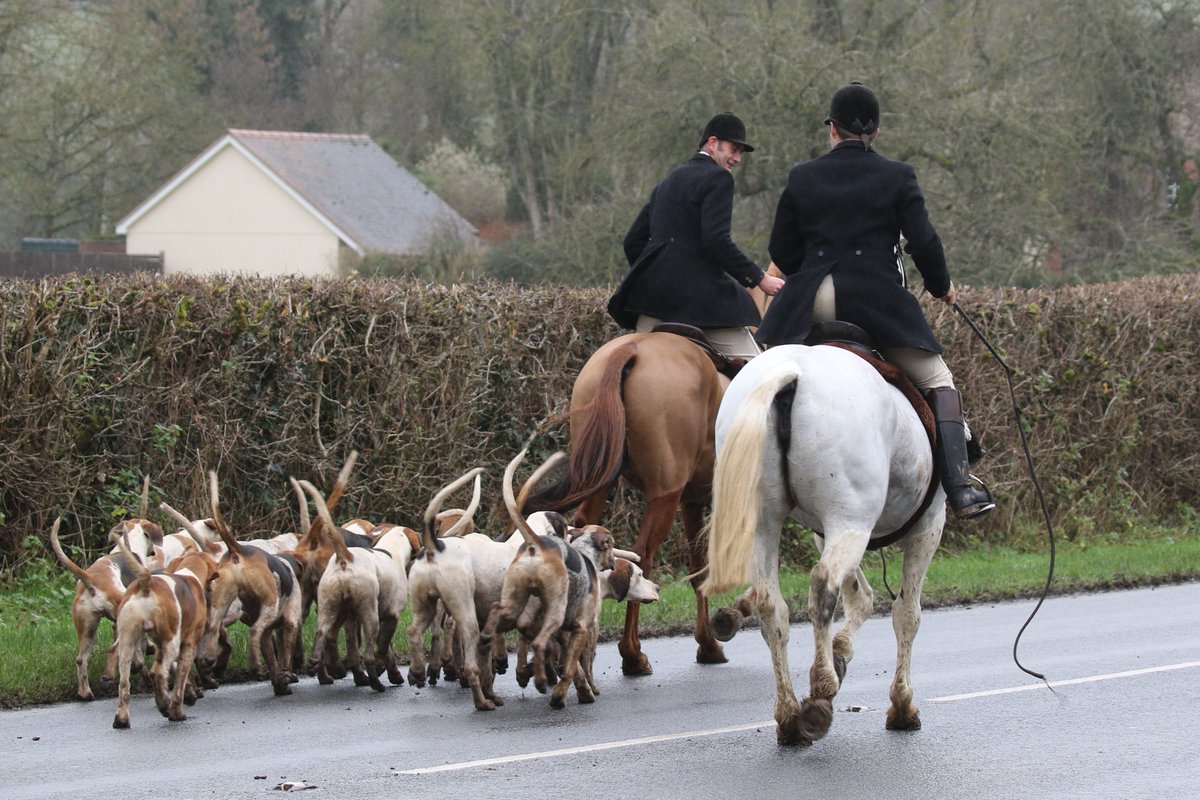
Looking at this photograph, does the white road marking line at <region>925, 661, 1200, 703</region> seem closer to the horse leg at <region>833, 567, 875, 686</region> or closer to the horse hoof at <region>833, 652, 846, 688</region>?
the horse leg at <region>833, 567, 875, 686</region>

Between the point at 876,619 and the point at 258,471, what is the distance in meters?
4.51

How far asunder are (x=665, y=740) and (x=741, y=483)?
129 centimetres

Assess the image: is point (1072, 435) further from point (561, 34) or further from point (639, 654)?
point (561, 34)

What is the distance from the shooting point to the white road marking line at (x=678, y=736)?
22.0ft

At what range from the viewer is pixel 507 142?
4828 centimetres

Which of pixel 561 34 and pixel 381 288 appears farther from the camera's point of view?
pixel 561 34

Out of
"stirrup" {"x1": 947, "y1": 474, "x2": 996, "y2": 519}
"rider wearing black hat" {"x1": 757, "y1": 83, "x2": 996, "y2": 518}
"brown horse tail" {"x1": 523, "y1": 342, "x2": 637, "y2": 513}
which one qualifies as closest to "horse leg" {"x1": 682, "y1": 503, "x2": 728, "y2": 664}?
"brown horse tail" {"x1": 523, "y1": 342, "x2": 637, "y2": 513}

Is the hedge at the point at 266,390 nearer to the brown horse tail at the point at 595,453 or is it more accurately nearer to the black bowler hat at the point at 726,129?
the brown horse tail at the point at 595,453

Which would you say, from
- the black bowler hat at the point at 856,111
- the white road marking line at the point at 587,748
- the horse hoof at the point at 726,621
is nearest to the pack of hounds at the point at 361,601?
the horse hoof at the point at 726,621

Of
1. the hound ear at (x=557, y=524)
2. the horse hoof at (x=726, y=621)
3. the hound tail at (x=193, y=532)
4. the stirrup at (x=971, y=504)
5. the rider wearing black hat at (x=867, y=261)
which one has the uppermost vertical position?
the rider wearing black hat at (x=867, y=261)

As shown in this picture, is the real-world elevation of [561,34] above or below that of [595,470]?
above

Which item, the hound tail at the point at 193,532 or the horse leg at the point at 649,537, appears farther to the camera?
the horse leg at the point at 649,537

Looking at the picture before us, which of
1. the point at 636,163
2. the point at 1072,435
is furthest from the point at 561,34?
the point at 1072,435

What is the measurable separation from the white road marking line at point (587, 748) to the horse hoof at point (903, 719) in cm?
54
